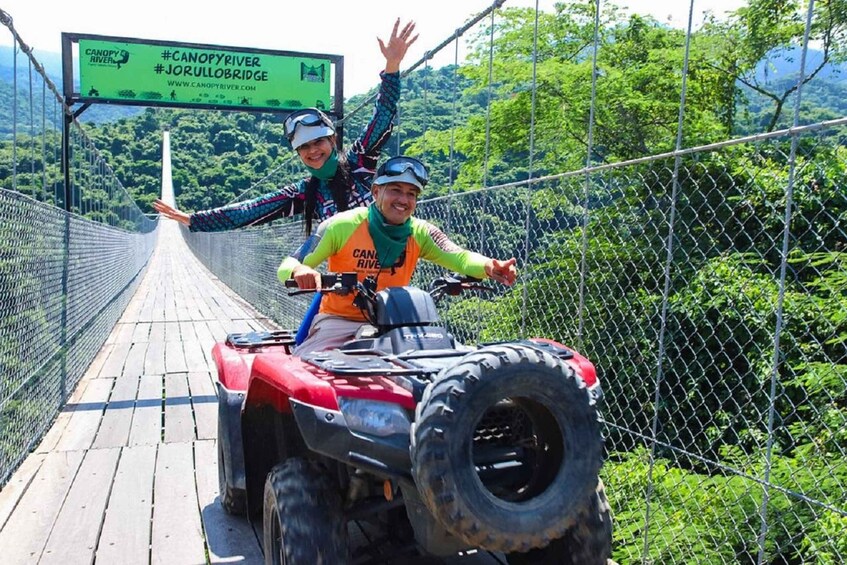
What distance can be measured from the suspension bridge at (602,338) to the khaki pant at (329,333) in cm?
116

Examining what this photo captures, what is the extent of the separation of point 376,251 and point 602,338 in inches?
112

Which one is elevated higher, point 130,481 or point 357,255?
point 357,255

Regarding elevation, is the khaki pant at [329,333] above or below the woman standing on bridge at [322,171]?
below

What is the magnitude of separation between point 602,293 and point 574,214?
1.40 metres

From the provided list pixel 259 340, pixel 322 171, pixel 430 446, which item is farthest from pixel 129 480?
pixel 430 446

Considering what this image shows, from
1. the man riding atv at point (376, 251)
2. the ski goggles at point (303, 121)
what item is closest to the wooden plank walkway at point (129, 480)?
the man riding atv at point (376, 251)

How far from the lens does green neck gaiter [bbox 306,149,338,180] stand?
439 cm

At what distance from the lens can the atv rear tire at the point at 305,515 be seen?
8.48ft

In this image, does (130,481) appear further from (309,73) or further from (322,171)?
(309,73)

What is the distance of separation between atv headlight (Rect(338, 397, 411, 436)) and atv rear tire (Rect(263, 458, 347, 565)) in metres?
0.47

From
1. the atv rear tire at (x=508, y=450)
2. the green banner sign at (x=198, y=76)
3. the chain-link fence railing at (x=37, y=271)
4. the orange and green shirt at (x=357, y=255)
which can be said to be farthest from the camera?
the green banner sign at (x=198, y=76)

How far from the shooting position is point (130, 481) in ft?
15.7

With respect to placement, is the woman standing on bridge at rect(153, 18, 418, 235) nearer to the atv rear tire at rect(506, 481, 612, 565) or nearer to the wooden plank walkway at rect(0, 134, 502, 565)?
the wooden plank walkway at rect(0, 134, 502, 565)

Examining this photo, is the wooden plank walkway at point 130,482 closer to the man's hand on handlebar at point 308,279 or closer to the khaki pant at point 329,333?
the khaki pant at point 329,333
